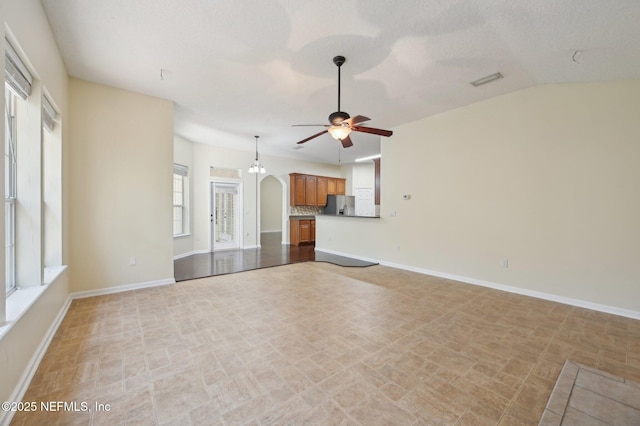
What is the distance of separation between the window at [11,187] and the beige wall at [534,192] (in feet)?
17.1

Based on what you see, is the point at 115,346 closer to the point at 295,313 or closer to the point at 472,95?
the point at 295,313

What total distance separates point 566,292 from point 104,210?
6.35 metres

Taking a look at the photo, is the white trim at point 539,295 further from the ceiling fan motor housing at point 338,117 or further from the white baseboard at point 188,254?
the white baseboard at point 188,254

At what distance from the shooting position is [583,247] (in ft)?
10.6

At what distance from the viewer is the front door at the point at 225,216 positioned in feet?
23.6

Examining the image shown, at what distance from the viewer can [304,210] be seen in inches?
368

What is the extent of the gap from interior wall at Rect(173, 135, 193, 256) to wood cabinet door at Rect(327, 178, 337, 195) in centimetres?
459

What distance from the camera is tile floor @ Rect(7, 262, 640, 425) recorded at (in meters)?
1.59

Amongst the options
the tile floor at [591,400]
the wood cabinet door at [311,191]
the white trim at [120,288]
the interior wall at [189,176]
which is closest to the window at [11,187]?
the white trim at [120,288]

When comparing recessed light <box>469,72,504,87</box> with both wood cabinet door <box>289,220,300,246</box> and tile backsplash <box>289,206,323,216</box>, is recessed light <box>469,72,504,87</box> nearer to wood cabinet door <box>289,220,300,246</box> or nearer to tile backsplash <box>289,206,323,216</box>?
wood cabinet door <box>289,220,300,246</box>

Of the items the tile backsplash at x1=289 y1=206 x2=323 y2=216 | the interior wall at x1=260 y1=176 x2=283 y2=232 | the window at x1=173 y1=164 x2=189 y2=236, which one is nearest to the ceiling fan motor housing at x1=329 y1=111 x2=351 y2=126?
the window at x1=173 y1=164 x2=189 y2=236

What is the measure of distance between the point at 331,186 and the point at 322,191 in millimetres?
467

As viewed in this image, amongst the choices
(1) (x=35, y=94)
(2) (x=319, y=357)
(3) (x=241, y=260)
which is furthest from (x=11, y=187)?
(3) (x=241, y=260)

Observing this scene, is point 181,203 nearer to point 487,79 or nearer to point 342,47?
point 342,47
